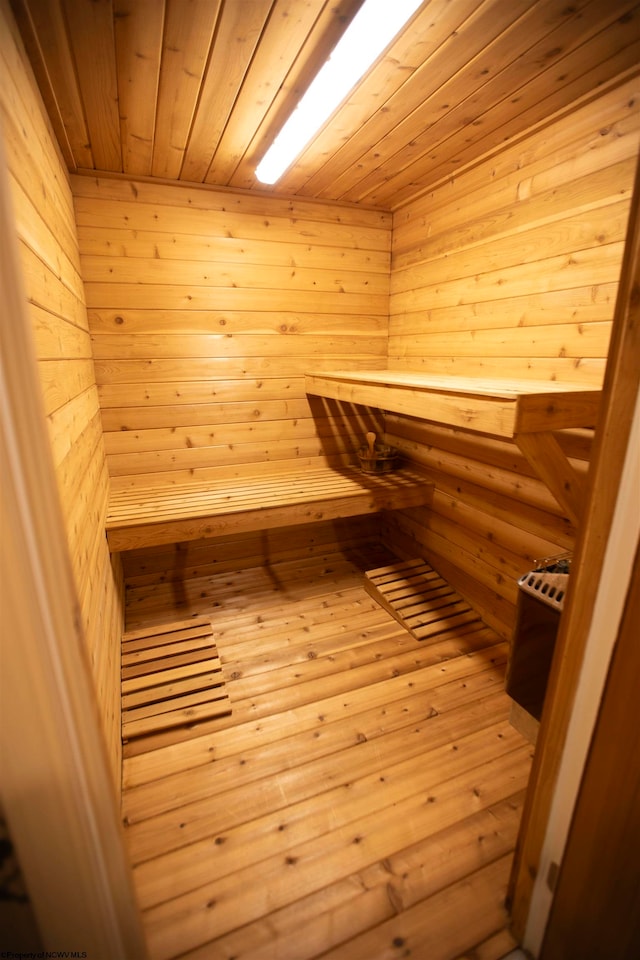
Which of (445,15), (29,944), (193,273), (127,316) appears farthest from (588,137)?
(29,944)

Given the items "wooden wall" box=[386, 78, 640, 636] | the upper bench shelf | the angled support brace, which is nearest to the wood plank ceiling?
"wooden wall" box=[386, 78, 640, 636]

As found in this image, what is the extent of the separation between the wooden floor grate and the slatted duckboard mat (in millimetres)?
1149

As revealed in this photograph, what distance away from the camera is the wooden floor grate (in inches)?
102

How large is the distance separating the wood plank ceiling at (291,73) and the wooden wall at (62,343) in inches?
8.0

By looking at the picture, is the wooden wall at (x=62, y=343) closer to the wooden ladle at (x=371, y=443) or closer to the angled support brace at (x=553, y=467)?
the angled support brace at (x=553, y=467)

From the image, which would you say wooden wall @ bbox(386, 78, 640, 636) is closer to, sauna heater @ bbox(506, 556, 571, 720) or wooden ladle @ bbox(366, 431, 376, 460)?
wooden ladle @ bbox(366, 431, 376, 460)

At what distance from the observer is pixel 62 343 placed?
5.44 feet

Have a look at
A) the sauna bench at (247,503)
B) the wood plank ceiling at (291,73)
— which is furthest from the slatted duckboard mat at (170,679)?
the wood plank ceiling at (291,73)

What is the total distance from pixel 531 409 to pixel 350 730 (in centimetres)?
157

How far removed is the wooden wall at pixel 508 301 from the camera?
5.72 feet

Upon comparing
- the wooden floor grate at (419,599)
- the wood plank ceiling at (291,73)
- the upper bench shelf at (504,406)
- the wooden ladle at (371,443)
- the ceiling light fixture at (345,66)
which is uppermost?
the wood plank ceiling at (291,73)

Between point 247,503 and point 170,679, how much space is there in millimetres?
1064

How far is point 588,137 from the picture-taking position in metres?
1.74

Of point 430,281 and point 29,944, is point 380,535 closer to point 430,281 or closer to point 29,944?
point 430,281
